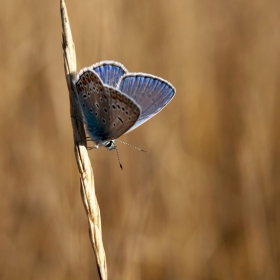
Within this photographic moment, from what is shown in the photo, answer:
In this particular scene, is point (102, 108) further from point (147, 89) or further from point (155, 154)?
point (155, 154)

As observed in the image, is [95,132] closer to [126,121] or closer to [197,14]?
[126,121]

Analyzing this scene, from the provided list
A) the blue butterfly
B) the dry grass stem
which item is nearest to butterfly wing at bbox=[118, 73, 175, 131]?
the blue butterfly

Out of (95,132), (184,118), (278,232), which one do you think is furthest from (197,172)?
(95,132)

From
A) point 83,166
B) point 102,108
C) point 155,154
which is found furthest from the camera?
point 155,154

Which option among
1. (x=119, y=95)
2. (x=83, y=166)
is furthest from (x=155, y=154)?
(x=83, y=166)

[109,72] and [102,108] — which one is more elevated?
[109,72]

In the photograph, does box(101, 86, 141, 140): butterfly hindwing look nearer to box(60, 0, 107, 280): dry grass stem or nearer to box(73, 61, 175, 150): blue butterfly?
box(73, 61, 175, 150): blue butterfly

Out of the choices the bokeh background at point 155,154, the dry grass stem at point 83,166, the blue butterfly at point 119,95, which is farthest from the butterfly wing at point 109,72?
the bokeh background at point 155,154
